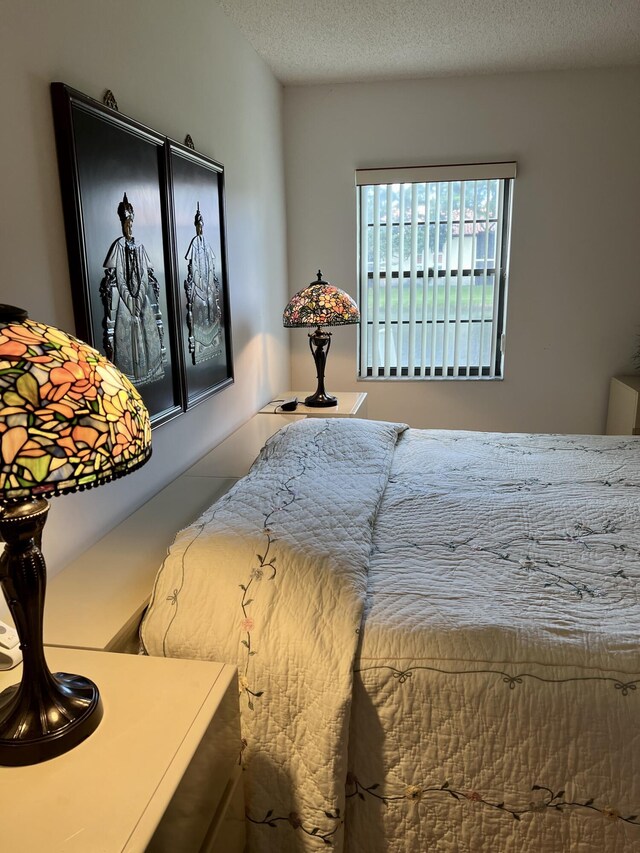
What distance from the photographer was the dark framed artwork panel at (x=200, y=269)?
205 centimetres

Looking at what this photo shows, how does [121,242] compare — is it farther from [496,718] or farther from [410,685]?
[496,718]

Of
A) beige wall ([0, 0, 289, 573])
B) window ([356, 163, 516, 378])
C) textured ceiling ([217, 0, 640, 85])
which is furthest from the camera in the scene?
window ([356, 163, 516, 378])

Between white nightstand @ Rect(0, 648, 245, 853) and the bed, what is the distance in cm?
14

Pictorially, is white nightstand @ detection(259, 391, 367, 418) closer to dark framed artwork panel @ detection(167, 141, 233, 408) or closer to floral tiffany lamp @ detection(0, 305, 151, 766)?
dark framed artwork panel @ detection(167, 141, 233, 408)

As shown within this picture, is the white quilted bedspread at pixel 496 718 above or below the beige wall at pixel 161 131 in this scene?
below

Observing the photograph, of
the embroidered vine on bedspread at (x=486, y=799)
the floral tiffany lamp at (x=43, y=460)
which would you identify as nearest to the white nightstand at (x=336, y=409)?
the embroidered vine on bedspread at (x=486, y=799)

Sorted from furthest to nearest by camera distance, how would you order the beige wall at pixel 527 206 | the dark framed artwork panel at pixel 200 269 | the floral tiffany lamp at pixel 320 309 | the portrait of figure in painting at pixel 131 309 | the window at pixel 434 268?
the window at pixel 434 268 → the beige wall at pixel 527 206 → the floral tiffany lamp at pixel 320 309 → the dark framed artwork panel at pixel 200 269 → the portrait of figure in painting at pixel 131 309

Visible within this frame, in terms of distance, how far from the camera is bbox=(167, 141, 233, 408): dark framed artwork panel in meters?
2.05

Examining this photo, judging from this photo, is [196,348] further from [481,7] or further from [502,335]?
[502,335]

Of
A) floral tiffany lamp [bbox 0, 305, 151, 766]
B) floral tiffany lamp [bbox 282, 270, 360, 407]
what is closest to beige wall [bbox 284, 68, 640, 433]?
floral tiffany lamp [bbox 282, 270, 360, 407]

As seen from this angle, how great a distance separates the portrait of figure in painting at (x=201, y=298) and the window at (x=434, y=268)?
1588 millimetres

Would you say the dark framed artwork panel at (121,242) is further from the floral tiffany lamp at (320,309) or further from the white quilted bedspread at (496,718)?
the floral tiffany lamp at (320,309)

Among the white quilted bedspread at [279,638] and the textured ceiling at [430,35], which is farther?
the textured ceiling at [430,35]

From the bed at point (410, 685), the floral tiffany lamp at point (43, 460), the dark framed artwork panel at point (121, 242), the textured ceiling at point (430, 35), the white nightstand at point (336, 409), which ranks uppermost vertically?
the textured ceiling at point (430, 35)
